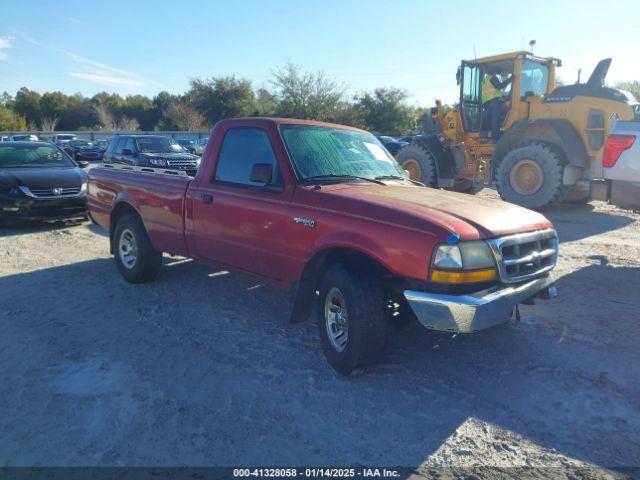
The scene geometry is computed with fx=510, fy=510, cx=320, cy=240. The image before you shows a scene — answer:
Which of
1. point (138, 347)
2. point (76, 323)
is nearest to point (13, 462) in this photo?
point (138, 347)

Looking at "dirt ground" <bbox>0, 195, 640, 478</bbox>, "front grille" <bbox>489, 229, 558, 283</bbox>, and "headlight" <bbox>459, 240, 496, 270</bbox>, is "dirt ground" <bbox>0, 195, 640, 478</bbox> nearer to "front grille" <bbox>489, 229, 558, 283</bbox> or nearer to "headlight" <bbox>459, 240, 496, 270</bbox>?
"front grille" <bbox>489, 229, 558, 283</bbox>

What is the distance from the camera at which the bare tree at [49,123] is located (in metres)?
62.7

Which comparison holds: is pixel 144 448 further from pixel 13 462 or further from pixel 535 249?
pixel 535 249

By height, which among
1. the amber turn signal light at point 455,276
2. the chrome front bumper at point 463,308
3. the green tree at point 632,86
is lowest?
the chrome front bumper at point 463,308

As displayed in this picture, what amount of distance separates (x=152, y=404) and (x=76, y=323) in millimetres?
1892

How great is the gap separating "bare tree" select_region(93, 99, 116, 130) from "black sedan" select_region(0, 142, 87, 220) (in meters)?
58.5

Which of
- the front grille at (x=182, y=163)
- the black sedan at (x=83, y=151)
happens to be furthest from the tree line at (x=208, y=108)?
the front grille at (x=182, y=163)

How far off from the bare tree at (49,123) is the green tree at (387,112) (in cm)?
3788

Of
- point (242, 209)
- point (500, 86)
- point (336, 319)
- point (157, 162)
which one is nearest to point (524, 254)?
point (336, 319)

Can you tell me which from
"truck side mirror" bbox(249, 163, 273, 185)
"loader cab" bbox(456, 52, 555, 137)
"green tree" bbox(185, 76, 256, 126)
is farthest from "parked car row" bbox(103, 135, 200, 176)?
"green tree" bbox(185, 76, 256, 126)

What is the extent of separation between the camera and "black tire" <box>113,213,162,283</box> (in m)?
5.93

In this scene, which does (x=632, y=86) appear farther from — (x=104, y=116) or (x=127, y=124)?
(x=104, y=116)

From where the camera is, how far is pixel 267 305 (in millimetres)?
5453

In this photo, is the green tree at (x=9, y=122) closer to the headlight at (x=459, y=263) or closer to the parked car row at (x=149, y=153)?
the parked car row at (x=149, y=153)
